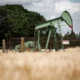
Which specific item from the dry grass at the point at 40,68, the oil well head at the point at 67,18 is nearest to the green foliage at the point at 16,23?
the oil well head at the point at 67,18

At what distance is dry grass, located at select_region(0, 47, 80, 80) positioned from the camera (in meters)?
2.20

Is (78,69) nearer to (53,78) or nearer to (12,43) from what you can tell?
(53,78)

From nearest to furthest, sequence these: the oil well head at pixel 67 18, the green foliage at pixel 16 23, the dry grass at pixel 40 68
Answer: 1. the dry grass at pixel 40 68
2. the oil well head at pixel 67 18
3. the green foliage at pixel 16 23

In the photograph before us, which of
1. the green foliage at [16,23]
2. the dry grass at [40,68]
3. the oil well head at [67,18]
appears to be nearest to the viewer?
the dry grass at [40,68]

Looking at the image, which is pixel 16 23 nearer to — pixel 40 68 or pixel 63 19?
pixel 63 19

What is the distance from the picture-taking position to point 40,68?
88.7 inches

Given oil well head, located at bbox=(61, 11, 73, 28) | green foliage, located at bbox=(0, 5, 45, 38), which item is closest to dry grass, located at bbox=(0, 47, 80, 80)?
oil well head, located at bbox=(61, 11, 73, 28)

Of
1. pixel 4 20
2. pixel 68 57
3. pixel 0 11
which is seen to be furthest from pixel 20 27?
pixel 68 57

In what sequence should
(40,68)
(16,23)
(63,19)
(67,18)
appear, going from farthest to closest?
(16,23), (67,18), (63,19), (40,68)

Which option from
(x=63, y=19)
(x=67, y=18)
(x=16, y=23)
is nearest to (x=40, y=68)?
(x=63, y=19)

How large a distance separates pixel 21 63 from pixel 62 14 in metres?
23.5

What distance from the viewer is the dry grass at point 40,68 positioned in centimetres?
220

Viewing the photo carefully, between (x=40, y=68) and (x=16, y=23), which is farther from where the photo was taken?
(x=16, y=23)

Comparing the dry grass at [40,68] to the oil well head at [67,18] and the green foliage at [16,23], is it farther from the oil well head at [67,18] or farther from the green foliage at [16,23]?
the green foliage at [16,23]
